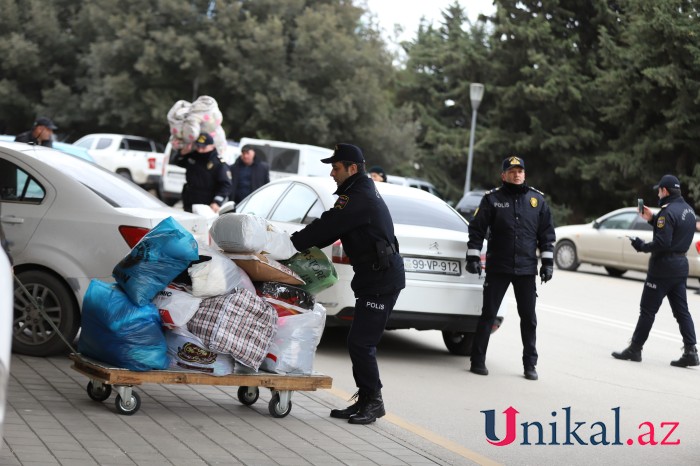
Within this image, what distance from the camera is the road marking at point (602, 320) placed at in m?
14.2

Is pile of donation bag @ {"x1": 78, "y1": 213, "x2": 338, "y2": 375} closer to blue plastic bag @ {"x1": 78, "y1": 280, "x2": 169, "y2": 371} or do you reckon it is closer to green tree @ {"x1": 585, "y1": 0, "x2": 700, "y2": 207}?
blue plastic bag @ {"x1": 78, "y1": 280, "x2": 169, "y2": 371}

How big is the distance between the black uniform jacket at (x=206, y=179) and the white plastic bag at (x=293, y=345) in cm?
630

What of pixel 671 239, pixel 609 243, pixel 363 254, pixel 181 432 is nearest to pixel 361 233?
pixel 363 254

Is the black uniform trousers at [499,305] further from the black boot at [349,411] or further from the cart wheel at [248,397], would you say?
the cart wheel at [248,397]

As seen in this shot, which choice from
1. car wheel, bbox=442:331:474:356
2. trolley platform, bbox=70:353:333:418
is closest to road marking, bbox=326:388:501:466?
trolley platform, bbox=70:353:333:418

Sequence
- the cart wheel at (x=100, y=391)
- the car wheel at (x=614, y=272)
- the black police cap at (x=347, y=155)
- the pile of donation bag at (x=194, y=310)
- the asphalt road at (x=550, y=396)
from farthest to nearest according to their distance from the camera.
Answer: the car wheel at (x=614, y=272) → the black police cap at (x=347, y=155) → the asphalt road at (x=550, y=396) → the cart wheel at (x=100, y=391) → the pile of donation bag at (x=194, y=310)

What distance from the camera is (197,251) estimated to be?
7.35 m

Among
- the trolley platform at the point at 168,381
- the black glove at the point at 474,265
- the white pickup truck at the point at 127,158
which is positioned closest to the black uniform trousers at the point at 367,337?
the trolley platform at the point at 168,381

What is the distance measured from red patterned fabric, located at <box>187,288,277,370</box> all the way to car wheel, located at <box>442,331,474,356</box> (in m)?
4.41

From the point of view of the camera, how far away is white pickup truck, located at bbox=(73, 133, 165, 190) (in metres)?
38.9

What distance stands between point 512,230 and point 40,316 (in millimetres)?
4018

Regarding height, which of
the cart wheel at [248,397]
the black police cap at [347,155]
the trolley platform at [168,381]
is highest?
the black police cap at [347,155]

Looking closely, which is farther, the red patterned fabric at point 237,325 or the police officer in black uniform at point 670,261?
the police officer in black uniform at point 670,261

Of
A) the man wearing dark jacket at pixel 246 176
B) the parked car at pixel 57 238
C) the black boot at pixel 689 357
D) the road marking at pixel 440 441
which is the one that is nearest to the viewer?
the road marking at pixel 440 441
